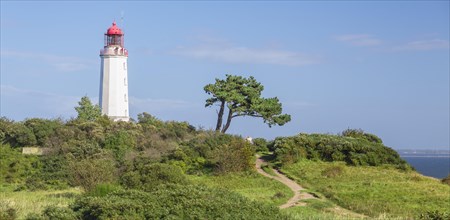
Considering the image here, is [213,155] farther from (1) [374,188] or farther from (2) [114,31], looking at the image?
(2) [114,31]

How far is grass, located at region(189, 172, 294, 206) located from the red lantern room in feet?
72.9

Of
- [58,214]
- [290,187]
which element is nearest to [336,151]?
[290,187]

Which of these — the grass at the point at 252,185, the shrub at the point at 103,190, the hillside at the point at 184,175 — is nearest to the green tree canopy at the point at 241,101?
the hillside at the point at 184,175

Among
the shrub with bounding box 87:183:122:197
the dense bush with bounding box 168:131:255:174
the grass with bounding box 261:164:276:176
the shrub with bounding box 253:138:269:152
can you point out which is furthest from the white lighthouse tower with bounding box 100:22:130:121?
the shrub with bounding box 87:183:122:197

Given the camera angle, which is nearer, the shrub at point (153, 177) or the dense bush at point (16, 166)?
the shrub at point (153, 177)

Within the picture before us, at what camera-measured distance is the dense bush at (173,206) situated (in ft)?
64.6

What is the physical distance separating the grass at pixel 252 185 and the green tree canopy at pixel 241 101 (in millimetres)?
15077

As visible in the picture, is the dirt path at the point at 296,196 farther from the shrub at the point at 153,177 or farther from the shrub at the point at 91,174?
the shrub at the point at 91,174

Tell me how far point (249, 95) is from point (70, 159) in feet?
51.9

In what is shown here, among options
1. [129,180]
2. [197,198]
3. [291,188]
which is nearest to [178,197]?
[197,198]

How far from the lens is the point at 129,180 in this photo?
1150 inches

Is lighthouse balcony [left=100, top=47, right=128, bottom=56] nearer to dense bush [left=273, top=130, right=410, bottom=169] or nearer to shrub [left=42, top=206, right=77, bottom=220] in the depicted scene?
dense bush [left=273, top=130, right=410, bottom=169]

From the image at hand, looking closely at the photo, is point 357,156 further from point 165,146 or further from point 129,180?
point 129,180

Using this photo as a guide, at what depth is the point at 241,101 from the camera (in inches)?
2103
